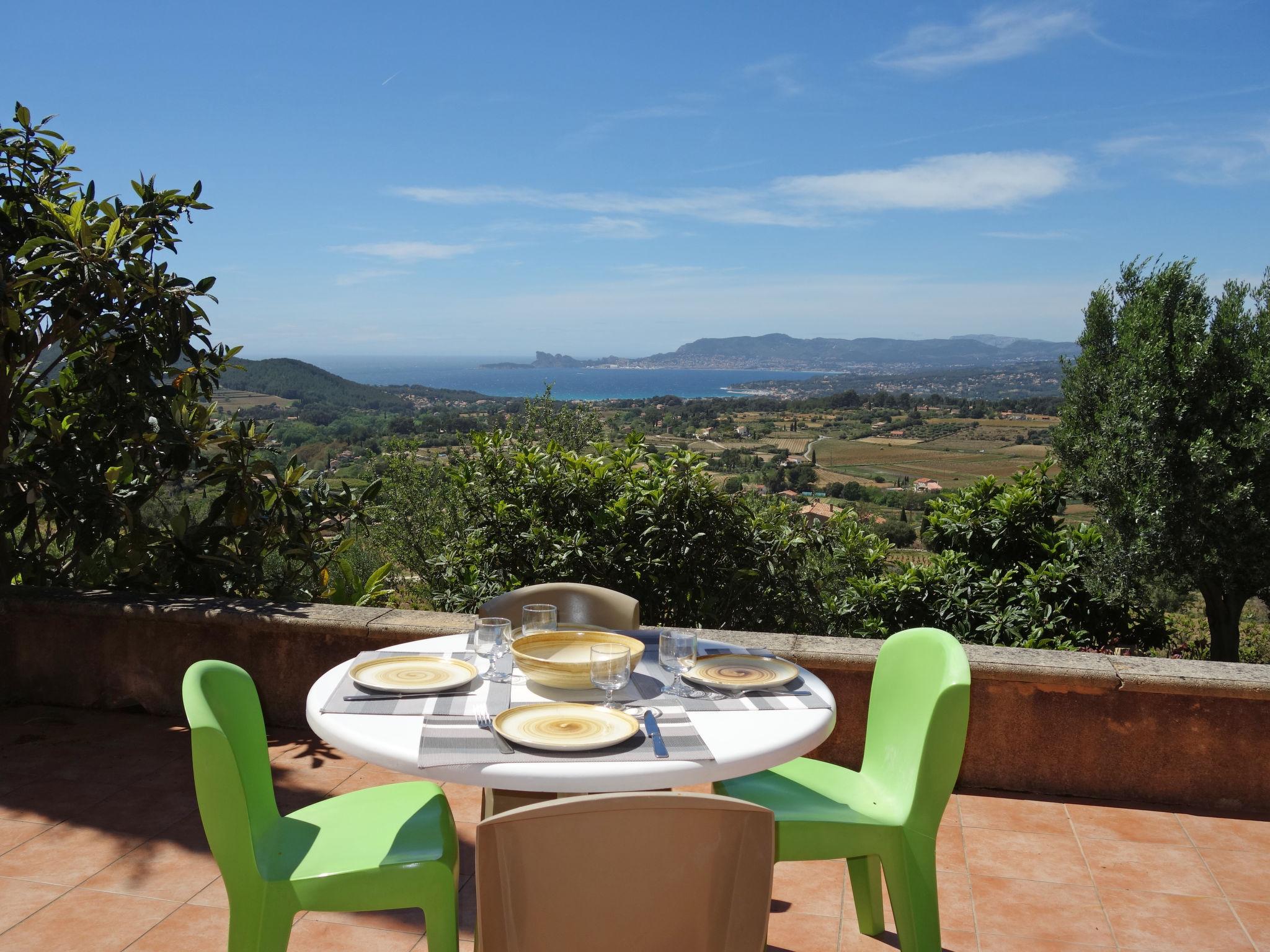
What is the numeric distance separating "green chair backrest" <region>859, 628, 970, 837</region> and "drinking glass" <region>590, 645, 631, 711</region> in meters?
0.67

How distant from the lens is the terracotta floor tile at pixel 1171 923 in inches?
85.7

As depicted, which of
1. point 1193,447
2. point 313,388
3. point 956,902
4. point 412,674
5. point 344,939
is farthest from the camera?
point 313,388

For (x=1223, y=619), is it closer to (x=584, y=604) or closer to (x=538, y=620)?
(x=584, y=604)

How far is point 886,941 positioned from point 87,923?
1978 millimetres

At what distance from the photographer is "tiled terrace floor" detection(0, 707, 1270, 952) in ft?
7.13

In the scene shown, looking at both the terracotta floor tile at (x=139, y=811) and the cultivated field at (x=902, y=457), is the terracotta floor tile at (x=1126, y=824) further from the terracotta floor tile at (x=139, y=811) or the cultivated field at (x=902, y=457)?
the cultivated field at (x=902, y=457)

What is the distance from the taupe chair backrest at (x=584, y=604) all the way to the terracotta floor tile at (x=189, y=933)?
3.64 ft

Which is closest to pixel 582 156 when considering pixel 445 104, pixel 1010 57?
pixel 445 104

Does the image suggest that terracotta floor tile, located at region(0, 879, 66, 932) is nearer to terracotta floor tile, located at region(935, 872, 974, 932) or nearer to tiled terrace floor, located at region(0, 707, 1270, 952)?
tiled terrace floor, located at region(0, 707, 1270, 952)

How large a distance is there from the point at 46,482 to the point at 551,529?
2.17m

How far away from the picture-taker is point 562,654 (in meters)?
2.19

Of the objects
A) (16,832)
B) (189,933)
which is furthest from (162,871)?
(16,832)

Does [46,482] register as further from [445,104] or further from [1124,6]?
[445,104]

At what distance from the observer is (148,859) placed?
8.21 feet
